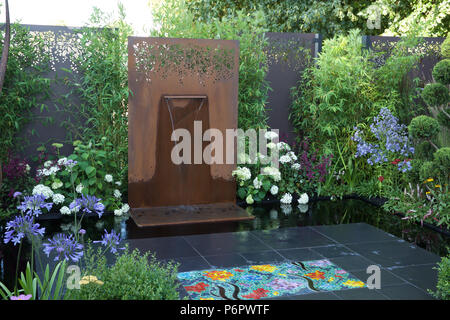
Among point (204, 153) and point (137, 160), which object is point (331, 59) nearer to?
point (204, 153)

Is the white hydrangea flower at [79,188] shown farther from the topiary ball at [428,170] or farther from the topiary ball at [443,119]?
the topiary ball at [443,119]

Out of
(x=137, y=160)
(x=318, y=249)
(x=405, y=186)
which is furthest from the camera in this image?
(x=405, y=186)

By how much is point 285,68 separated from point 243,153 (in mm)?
1350

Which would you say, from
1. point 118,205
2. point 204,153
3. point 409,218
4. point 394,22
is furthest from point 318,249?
point 394,22

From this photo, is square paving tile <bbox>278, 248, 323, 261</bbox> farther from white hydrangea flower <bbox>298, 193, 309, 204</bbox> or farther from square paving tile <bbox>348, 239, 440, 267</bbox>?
white hydrangea flower <bbox>298, 193, 309, 204</bbox>

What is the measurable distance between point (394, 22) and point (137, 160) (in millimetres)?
8105

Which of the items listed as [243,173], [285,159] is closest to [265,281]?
[243,173]

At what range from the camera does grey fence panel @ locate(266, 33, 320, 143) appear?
21.5ft

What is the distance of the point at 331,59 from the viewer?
6262 mm

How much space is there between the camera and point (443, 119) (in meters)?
5.39

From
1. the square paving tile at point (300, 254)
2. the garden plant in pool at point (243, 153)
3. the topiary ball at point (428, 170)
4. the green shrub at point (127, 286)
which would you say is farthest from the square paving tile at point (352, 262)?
the green shrub at point (127, 286)

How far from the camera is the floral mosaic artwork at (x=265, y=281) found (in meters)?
3.40

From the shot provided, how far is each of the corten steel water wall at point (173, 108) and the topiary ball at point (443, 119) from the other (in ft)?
7.05

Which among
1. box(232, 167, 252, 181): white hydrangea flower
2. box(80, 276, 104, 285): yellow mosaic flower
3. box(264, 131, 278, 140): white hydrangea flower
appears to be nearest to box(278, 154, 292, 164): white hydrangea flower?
box(264, 131, 278, 140): white hydrangea flower
